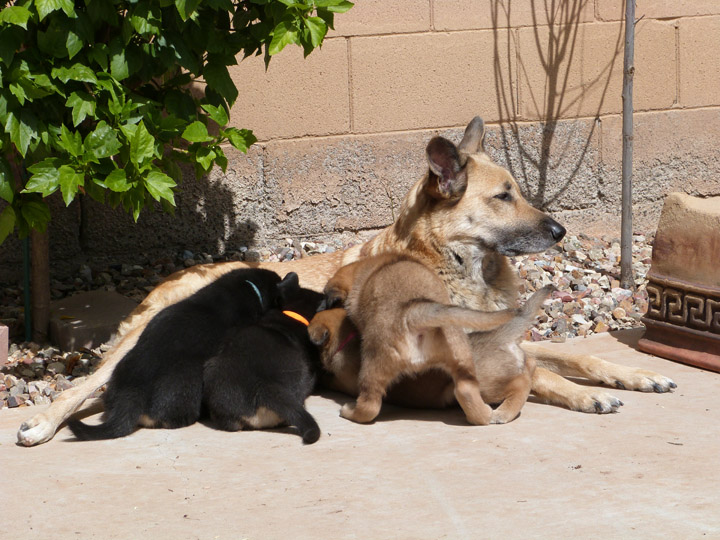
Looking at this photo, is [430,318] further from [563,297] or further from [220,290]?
[563,297]

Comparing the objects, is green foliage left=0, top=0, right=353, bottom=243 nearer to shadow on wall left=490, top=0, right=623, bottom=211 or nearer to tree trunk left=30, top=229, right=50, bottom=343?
tree trunk left=30, top=229, right=50, bottom=343

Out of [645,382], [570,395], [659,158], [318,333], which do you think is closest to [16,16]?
[318,333]

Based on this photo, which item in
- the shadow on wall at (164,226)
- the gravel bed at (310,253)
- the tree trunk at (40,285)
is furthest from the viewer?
the shadow on wall at (164,226)

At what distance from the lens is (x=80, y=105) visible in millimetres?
4969

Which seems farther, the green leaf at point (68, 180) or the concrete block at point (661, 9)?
the concrete block at point (661, 9)

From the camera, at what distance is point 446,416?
478 centimetres

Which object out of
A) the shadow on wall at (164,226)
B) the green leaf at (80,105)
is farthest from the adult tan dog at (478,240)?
the shadow on wall at (164,226)

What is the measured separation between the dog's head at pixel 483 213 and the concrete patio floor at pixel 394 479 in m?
0.95

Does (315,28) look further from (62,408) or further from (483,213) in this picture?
(62,408)

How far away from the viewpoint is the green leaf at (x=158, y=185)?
502 cm

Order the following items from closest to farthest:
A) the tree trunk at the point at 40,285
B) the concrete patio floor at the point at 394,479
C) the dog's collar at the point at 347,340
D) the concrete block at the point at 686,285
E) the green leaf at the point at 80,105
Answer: the concrete patio floor at the point at 394,479 → the dog's collar at the point at 347,340 → the green leaf at the point at 80,105 → the concrete block at the point at 686,285 → the tree trunk at the point at 40,285

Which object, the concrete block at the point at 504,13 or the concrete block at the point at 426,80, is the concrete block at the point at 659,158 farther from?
the concrete block at the point at 426,80

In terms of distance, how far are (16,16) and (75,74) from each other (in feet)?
1.37

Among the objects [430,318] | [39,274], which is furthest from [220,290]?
[39,274]
